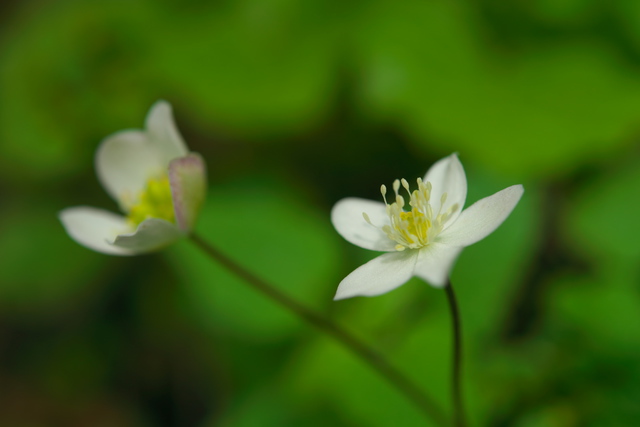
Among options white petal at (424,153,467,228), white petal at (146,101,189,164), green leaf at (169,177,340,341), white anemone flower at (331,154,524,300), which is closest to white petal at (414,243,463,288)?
white anemone flower at (331,154,524,300)

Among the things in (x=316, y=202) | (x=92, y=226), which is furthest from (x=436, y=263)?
(x=316, y=202)

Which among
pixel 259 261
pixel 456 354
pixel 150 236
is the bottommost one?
pixel 456 354

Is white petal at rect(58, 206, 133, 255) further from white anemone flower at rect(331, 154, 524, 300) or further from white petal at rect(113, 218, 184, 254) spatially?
white anemone flower at rect(331, 154, 524, 300)

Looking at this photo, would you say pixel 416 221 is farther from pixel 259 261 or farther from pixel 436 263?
pixel 259 261

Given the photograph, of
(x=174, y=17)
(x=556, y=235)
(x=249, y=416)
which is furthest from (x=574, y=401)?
(x=174, y=17)

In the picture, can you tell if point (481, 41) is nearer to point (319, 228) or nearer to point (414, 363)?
point (319, 228)

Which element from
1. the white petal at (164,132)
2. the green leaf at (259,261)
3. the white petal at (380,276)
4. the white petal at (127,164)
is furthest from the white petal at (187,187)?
the green leaf at (259,261)
